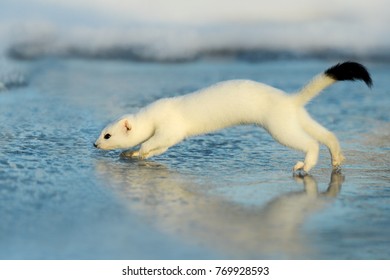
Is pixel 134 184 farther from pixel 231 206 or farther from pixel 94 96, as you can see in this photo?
pixel 94 96

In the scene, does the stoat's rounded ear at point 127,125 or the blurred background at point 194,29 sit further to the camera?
the blurred background at point 194,29

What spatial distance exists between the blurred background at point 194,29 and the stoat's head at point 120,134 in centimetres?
716

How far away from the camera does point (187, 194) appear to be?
412 cm

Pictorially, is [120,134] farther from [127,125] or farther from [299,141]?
[299,141]

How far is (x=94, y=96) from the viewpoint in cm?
838

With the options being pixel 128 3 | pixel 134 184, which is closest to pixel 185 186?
pixel 134 184

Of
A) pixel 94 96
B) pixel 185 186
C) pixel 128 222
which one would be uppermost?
pixel 94 96

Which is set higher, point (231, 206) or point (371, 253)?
point (231, 206)

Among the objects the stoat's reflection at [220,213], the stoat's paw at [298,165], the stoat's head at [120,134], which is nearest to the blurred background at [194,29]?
the stoat's head at [120,134]

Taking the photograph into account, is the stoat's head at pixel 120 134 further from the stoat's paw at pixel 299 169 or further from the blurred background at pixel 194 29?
the blurred background at pixel 194 29

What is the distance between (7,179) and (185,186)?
1.03m

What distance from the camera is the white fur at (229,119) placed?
15.9ft

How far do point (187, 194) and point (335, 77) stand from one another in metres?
1.38

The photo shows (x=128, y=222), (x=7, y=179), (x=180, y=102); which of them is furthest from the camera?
(x=180, y=102)
